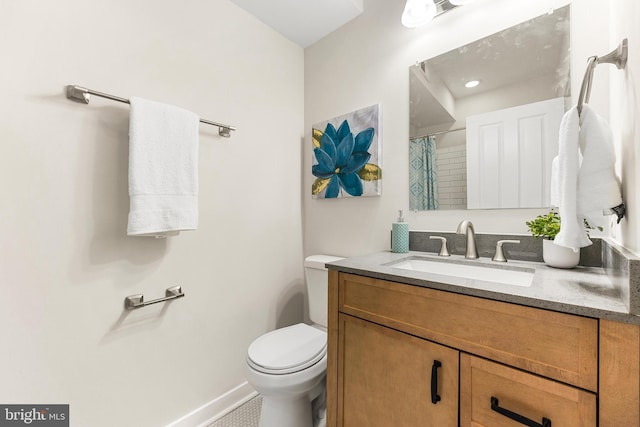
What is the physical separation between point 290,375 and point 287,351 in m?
0.14

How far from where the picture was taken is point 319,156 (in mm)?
1854

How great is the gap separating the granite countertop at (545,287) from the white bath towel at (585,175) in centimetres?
13

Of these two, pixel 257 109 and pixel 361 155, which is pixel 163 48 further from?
pixel 361 155

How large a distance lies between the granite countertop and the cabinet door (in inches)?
7.5

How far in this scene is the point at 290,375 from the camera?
1117 mm

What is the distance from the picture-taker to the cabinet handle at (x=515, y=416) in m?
0.62

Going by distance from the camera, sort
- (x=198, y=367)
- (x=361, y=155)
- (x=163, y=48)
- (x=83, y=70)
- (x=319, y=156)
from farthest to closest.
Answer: (x=319, y=156) < (x=361, y=155) < (x=198, y=367) < (x=163, y=48) < (x=83, y=70)

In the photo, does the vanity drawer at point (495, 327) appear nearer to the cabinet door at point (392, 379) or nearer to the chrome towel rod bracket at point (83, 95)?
the cabinet door at point (392, 379)

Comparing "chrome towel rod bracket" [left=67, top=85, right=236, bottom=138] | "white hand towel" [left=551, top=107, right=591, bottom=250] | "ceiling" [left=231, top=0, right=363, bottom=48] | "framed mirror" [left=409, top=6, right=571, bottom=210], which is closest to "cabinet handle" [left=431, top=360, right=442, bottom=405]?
"white hand towel" [left=551, top=107, right=591, bottom=250]

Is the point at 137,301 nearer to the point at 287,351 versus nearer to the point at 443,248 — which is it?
the point at 287,351

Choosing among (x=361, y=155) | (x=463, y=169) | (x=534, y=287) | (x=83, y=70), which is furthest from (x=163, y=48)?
(x=534, y=287)

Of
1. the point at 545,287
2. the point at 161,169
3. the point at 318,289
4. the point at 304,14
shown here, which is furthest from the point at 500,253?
the point at 304,14

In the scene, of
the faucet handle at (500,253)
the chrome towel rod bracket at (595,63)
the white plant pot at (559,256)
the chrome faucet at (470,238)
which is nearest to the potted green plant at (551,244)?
the white plant pot at (559,256)

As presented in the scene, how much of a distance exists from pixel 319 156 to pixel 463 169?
35.7 inches
